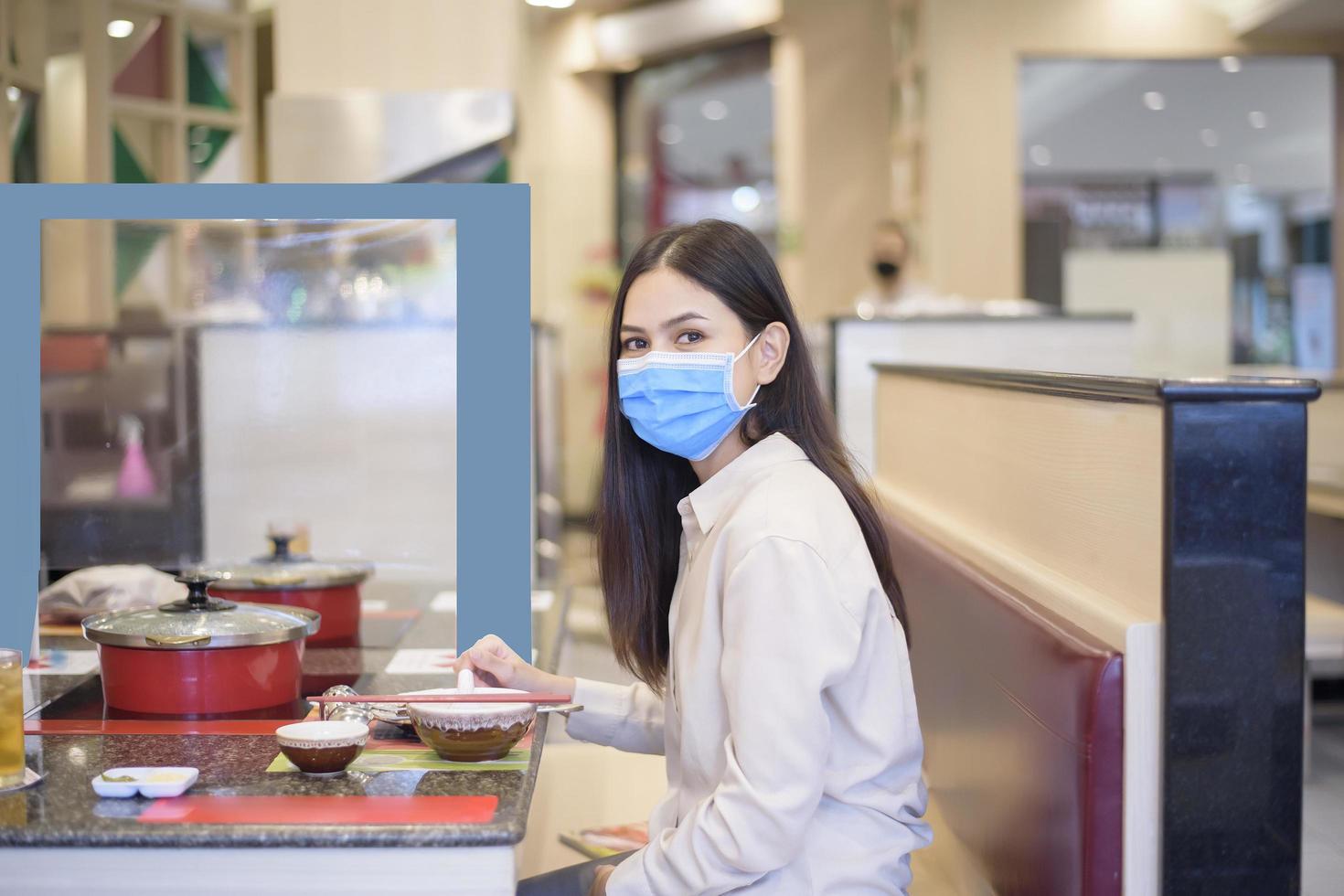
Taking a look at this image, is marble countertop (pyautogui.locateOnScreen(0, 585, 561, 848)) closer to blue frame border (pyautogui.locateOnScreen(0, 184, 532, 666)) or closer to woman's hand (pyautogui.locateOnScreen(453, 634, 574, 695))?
woman's hand (pyautogui.locateOnScreen(453, 634, 574, 695))

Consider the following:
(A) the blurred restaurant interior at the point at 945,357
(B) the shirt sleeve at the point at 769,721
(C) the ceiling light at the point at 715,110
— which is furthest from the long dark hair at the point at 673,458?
(C) the ceiling light at the point at 715,110

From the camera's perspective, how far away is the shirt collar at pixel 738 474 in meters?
1.63

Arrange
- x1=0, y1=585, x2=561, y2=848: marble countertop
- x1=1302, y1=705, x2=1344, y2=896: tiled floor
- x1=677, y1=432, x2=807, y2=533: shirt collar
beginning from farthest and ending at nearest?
x1=1302, y1=705, x2=1344, y2=896: tiled floor
x1=677, y1=432, x2=807, y2=533: shirt collar
x1=0, y1=585, x2=561, y2=848: marble countertop

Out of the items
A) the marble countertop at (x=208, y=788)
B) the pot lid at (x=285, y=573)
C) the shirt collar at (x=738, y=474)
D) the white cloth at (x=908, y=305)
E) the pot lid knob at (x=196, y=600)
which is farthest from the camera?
the white cloth at (x=908, y=305)

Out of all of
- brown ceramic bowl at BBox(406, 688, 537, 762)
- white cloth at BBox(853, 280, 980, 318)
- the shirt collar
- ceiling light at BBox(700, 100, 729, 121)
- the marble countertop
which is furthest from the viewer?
ceiling light at BBox(700, 100, 729, 121)

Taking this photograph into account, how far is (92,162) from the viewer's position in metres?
3.84

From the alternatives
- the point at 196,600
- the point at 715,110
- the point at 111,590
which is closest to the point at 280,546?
the point at 111,590

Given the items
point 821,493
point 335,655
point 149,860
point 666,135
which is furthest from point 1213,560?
point 666,135

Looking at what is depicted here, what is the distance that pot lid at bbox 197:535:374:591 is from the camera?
82.9 inches

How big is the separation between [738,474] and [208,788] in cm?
69

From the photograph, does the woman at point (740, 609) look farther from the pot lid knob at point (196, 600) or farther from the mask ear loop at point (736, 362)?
the pot lid knob at point (196, 600)

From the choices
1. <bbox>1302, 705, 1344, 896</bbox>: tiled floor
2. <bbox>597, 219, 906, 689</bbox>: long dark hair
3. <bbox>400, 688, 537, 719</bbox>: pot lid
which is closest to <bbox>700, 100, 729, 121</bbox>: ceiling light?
<bbox>1302, 705, 1344, 896</bbox>: tiled floor

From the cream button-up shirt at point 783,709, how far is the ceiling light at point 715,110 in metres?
7.97

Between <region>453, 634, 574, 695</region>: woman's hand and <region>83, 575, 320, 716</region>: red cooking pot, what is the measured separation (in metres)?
0.24
